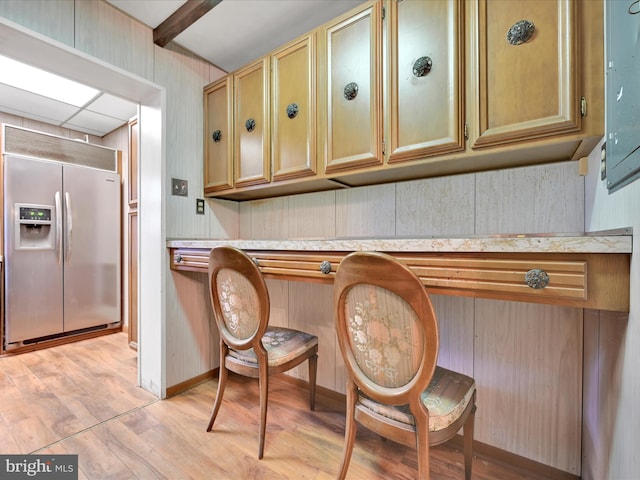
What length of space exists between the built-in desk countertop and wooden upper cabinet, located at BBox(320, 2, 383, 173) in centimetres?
52

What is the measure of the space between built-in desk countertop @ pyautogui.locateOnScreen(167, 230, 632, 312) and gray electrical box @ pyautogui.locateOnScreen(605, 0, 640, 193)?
0.57 feet

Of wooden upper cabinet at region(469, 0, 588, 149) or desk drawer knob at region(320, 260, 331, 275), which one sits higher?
wooden upper cabinet at region(469, 0, 588, 149)

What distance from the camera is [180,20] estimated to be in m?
1.66

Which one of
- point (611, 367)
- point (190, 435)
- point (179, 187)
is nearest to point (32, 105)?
point (179, 187)

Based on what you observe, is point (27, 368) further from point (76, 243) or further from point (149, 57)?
point (149, 57)

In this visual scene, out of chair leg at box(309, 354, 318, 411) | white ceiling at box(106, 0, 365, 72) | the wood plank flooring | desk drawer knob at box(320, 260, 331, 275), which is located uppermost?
white ceiling at box(106, 0, 365, 72)

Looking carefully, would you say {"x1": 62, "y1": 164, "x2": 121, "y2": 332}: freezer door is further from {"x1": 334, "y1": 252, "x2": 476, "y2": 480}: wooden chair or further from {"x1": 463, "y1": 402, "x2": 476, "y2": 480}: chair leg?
{"x1": 463, "y1": 402, "x2": 476, "y2": 480}: chair leg

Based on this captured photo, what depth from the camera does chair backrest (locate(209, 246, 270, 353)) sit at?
122cm

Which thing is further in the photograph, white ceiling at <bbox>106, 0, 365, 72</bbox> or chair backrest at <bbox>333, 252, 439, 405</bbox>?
white ceiling at <bbox>106, 0, 365, 72</bbox>

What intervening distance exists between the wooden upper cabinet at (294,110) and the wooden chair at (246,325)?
662mm

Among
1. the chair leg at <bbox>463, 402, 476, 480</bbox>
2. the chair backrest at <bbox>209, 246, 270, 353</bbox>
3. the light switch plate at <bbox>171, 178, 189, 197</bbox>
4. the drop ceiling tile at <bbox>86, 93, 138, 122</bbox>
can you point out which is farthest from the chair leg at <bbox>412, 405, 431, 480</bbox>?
the drop ceiling tile at <bbox>86, 93, 138, 122</bbox>

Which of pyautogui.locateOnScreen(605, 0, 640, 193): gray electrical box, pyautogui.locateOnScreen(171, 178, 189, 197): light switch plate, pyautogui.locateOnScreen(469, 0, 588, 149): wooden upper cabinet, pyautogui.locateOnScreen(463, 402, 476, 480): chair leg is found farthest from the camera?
pyautogui.locateOnScreen(171, 178, 189, 197): light switch plate

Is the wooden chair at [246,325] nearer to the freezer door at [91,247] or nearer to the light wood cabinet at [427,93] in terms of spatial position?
the light wood cabinet at [427,93]

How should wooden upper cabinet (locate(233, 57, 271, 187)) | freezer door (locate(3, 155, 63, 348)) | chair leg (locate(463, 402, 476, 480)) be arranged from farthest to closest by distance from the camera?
freezer door (locate(3, 155, 63, 348)) → wooden upper cabinet (locate(233, 57, 271, 187)) → chair leg (locate(463, 402, 476, 480))
